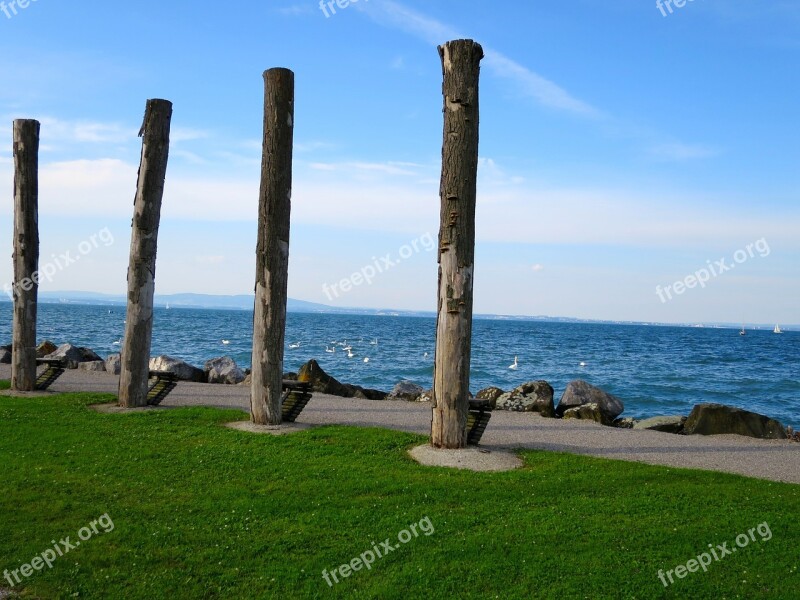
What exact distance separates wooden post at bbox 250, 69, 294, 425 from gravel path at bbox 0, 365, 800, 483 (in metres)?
1.71

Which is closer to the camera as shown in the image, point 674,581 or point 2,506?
point 674,581

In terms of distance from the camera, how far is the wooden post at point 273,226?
450 inches

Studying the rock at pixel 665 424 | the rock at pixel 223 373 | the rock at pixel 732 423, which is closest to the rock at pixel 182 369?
the rock at pixel 223 373

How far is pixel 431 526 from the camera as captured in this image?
696 cm

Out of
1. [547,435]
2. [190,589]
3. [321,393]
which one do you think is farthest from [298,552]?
[321,393]

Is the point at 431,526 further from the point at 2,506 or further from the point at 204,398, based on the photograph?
the point at 204,398

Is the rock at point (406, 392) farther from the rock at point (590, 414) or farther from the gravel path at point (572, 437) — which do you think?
the rock at point (590, 414)

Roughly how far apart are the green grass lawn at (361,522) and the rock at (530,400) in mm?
5961

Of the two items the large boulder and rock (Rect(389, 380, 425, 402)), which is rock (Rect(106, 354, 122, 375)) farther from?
rock (Rect(389, 380, 425, 402))

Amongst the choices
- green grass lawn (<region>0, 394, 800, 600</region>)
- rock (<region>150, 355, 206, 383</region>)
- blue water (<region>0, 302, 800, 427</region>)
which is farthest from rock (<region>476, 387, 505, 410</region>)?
blue water (<region>0, 302, 800, 427</region>)

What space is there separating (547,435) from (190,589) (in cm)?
767

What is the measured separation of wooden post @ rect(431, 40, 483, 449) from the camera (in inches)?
386

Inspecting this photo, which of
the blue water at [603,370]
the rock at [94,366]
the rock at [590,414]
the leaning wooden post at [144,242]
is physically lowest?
the blue water at [603,370]

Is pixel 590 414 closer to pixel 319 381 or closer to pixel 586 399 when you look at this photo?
pixel 586 399
